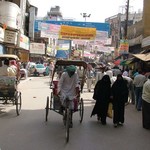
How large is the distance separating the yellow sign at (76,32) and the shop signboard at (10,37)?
4504 mm

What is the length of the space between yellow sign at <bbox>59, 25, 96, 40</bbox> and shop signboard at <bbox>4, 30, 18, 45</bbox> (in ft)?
14.8

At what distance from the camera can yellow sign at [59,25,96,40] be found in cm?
3650

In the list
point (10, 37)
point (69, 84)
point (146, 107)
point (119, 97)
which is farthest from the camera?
point (10, 37)

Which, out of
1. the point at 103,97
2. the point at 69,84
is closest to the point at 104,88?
the point at 103,97

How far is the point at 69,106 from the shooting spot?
8.96 meters

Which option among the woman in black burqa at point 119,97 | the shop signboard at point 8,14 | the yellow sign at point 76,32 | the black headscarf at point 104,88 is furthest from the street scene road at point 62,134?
the yellow sign at point 76,32

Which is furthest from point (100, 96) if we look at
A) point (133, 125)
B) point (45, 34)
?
point (45, 34)

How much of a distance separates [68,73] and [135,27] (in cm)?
3203

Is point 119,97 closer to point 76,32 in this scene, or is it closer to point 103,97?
point 103,97

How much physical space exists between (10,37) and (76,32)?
642 centimetres

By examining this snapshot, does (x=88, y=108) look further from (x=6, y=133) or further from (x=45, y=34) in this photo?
(x=45, y=34)

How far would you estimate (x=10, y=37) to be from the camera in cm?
3584

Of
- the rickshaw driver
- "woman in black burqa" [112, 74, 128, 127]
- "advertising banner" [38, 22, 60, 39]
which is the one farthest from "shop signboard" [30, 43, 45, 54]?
the rickshaw driver

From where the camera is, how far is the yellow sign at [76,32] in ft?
120
